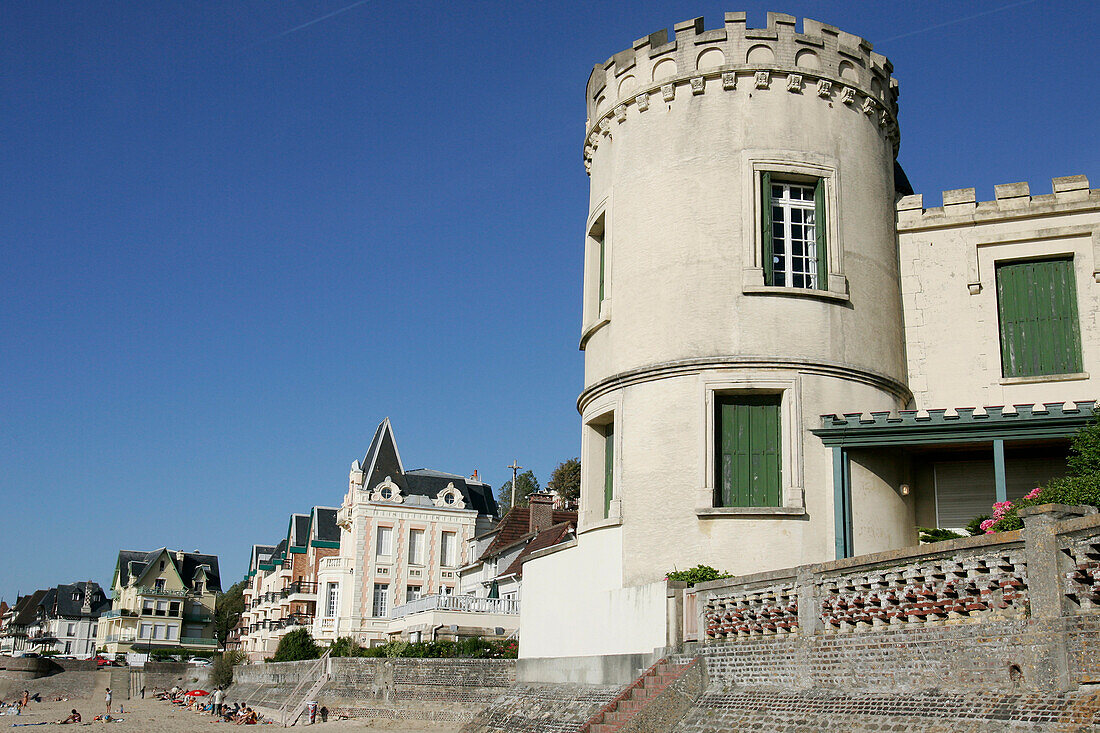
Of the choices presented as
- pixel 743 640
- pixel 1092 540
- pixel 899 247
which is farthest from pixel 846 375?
pixel 1092 540

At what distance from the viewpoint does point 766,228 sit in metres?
17.2

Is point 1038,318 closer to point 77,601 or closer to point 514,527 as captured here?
point 514,527

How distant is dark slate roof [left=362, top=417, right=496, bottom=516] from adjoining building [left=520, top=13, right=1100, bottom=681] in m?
36.3

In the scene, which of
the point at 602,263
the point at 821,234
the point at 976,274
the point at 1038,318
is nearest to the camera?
the point at 821,234

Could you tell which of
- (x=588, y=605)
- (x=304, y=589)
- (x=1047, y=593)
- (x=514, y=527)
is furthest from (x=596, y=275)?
(x=304, y=589)

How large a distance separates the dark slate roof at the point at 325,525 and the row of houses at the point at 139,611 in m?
32.8

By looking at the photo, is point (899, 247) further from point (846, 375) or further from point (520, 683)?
point (520, 683)

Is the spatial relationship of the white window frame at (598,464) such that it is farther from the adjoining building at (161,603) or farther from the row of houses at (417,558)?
the adjoining building at (161,603)

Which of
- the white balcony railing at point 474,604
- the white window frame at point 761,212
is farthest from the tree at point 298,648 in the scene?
the white window frame at point 761,212

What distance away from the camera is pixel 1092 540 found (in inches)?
314

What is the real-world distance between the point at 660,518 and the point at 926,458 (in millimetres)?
4531

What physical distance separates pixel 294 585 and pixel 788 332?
2053 inches

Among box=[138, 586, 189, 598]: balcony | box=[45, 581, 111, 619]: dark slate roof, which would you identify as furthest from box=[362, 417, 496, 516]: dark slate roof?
box=[45, 581, 111, 619]: dark slate roof

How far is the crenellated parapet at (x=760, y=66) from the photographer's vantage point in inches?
692
